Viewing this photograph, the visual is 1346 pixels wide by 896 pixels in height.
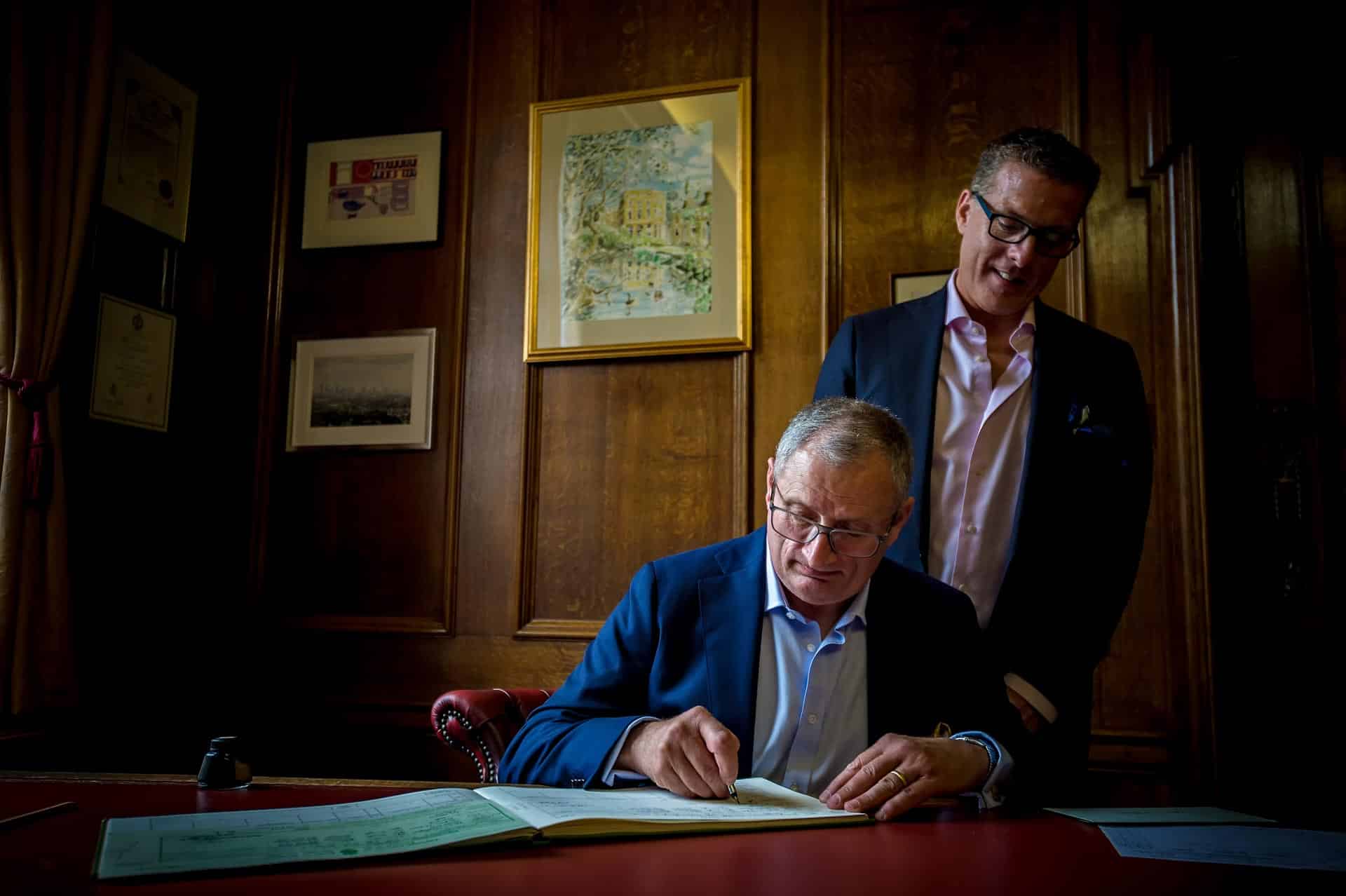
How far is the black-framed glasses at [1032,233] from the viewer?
207cm

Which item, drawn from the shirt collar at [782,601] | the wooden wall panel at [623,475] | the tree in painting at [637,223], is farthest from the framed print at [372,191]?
the shirt collar at [782,601]

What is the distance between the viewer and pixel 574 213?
3605 mm

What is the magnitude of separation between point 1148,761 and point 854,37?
8.11 feet

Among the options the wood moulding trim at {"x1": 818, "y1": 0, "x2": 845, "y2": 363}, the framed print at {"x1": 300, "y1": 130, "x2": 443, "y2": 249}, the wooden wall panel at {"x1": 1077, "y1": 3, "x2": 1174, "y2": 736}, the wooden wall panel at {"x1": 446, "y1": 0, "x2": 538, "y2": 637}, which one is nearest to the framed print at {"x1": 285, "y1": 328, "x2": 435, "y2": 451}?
the wooden wall panel at {"x1": 446, "y1": 0, "x2": 538, "y2": 637}

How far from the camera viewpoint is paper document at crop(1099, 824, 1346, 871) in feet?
3.79

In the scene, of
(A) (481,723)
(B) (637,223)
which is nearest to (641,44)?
(B) (637,223)

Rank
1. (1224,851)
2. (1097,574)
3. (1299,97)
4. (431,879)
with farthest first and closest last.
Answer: (1299,97)
(1097,574)
(1224,851)
(431,879)

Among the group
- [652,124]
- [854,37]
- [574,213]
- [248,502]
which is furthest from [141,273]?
[854,37]

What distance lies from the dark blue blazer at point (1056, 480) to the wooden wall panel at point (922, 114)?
1077 mm

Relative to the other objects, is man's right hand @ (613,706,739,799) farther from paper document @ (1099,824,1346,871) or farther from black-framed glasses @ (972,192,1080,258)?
black-framed glasses @ (972,192,1080,258)

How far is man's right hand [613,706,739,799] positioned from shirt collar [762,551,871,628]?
0.37m

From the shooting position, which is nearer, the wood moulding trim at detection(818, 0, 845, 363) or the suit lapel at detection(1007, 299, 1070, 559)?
the suit lapel at detection(1007, 299, 1070, 559)

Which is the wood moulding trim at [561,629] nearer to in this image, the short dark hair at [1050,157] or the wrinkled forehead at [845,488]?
the wrinkled forehead at [845,488]

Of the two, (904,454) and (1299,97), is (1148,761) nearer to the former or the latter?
(904,454)
